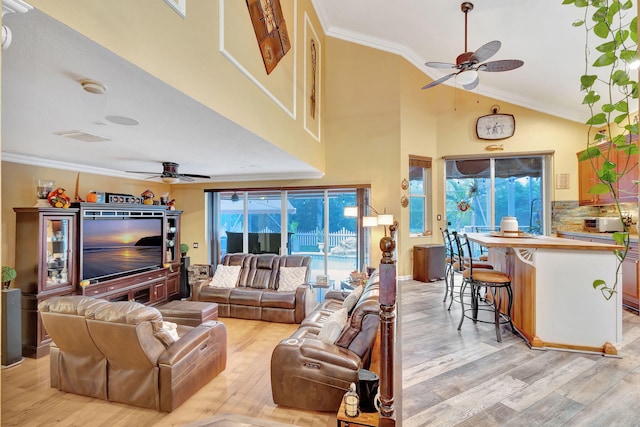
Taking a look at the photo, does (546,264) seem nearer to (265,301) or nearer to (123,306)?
(265,301)

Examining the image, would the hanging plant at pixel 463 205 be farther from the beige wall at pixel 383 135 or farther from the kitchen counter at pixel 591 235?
the kitchen counter at pixel 591 235

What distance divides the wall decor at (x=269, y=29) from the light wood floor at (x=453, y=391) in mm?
3306

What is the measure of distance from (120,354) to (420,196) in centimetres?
585

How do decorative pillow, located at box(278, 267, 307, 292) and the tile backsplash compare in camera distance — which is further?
the tile backsplash

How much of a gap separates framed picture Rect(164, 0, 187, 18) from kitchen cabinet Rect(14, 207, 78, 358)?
132 inches

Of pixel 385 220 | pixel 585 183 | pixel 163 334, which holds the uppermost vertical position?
pixel 585 183

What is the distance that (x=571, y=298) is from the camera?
3197mm

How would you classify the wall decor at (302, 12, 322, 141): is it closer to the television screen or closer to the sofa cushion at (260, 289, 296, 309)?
the sofa cushion at (260, 289, 296, 309)

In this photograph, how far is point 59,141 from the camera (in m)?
3.25

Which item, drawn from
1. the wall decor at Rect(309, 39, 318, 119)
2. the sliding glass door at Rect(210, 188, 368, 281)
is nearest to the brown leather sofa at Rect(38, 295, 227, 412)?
the sliding glass door at Rect(210, 188, 368, 281)

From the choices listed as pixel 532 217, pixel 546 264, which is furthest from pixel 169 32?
pixel 532 217

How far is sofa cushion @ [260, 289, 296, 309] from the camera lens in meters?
4.91

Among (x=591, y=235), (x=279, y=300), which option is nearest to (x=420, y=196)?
(x=591, y=235)

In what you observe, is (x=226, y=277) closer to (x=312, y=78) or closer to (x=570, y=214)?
(x=312, y=78)
